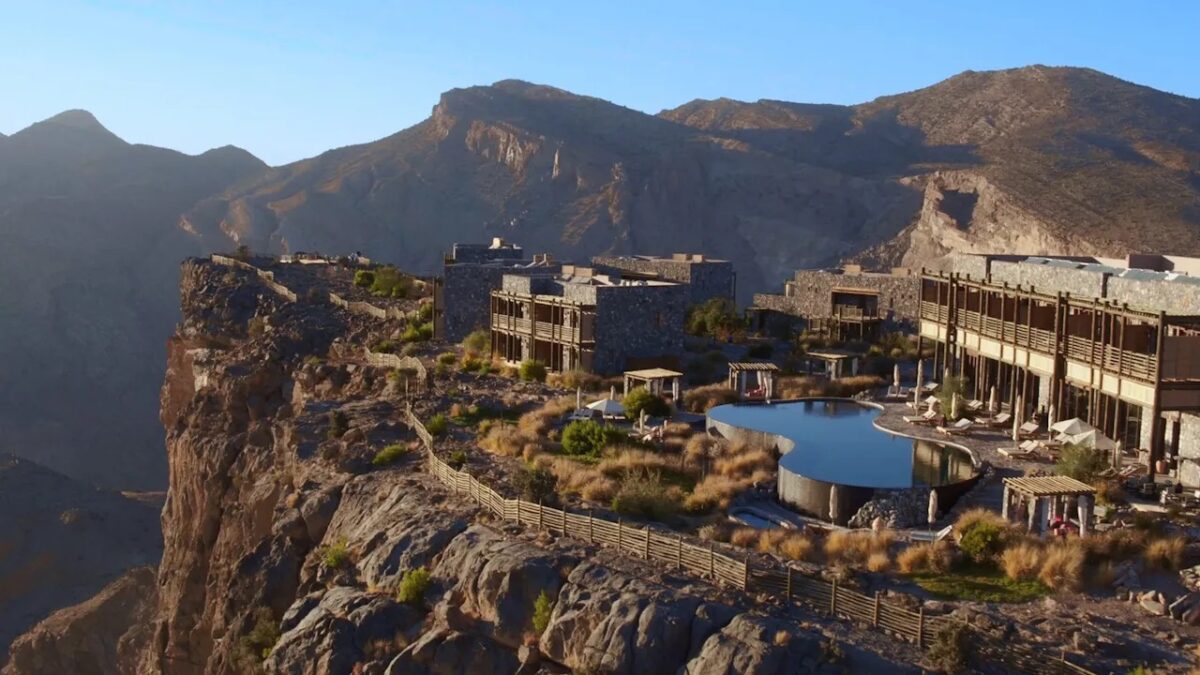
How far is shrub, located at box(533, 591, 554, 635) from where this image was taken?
16375mm

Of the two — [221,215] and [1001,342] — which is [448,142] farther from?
[1001,342]

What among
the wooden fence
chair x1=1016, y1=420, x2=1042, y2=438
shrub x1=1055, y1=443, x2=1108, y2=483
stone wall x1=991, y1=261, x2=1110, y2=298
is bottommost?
the wooden fence

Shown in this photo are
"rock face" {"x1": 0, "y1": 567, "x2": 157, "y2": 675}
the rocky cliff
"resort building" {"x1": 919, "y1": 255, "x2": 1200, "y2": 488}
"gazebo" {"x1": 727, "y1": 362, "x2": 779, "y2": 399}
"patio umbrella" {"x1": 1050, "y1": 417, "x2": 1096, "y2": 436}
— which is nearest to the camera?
the rocky cliff

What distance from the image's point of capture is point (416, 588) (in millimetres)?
18234

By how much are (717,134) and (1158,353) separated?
109 m

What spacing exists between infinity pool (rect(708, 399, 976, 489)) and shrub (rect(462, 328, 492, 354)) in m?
13.0

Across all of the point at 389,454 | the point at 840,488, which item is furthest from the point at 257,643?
the point at 840,488

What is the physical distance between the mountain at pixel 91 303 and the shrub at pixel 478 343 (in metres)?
45.6

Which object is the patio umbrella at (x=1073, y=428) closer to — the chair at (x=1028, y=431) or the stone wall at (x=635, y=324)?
the chair at (x=1028, y=431)

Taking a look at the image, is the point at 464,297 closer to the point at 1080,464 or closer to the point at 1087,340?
the point at 1087,340

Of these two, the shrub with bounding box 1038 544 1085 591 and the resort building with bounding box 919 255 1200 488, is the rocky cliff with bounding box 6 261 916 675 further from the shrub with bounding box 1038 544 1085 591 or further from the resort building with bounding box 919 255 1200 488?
the resort building with bounding box 919 255 1200 488

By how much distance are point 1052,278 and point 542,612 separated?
1851 cm

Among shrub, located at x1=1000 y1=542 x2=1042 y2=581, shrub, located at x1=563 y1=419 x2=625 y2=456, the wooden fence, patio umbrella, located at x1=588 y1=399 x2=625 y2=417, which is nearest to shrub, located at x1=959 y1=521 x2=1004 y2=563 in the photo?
shrub, located at x1=1000 y1=542 x2=1042 y2=581

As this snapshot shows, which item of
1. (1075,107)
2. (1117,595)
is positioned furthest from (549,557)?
(1075,107)
